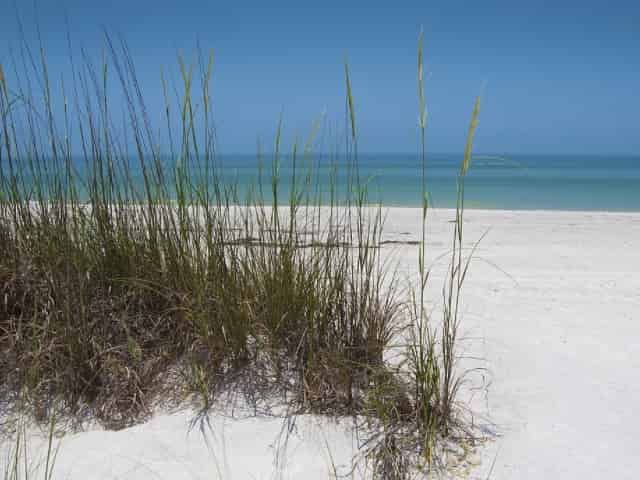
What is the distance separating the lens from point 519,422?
5.13ft

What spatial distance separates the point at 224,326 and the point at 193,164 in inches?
22.7

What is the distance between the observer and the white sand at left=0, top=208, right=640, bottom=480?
4.57 ft

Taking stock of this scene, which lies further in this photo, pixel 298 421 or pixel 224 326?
pixel 224 326

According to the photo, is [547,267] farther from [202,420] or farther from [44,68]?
[44,68]

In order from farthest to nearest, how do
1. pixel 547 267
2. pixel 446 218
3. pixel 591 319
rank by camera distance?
pixel 446 218
pixel 547 267
pixel 591 319

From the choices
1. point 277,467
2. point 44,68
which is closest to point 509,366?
point 277,467

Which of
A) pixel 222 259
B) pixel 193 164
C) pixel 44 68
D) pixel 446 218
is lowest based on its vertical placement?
pixel 446 218

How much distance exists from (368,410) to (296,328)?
0.36 m

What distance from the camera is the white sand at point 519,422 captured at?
139cm

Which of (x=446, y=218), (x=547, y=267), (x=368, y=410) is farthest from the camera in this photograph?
(x=446, y=218)

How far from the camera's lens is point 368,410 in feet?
5.09

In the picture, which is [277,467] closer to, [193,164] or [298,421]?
[298,421]

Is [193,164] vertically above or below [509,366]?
above

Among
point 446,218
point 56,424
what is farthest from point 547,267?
point 446,218
